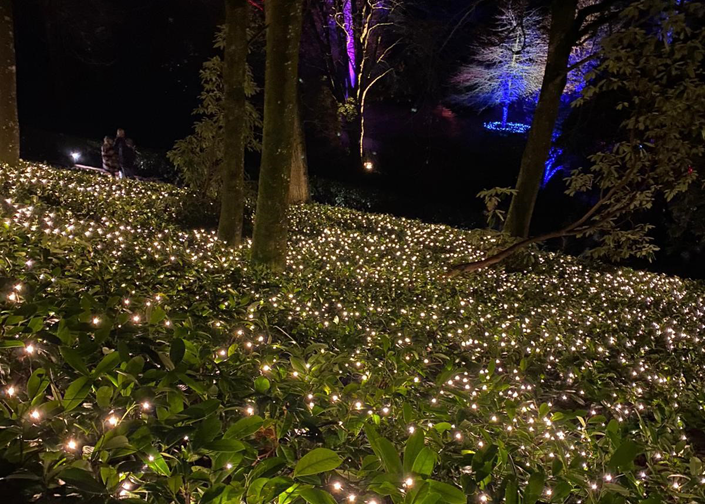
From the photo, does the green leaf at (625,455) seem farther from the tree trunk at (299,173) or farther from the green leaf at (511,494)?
the tree trunk at (299,173)

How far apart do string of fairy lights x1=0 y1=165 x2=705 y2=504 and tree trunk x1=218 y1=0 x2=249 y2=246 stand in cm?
51

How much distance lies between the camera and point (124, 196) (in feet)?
29.0

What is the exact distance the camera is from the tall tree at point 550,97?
861 cm

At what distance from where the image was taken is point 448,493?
1.03m

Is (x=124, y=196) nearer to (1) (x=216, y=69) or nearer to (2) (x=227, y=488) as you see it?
(1) (x=216, y=69)

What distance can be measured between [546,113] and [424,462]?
9.20 meters

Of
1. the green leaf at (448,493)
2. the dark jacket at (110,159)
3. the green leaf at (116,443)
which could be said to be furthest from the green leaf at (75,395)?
the dark jacket at (110,159)

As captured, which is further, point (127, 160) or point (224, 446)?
point (127, 160)

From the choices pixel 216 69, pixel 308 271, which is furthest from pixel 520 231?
pixel 216 69

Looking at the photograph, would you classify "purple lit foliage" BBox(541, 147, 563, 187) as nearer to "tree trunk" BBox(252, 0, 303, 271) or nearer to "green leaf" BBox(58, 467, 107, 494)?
"tree trunk" BBox(252, 0, 303, 271)

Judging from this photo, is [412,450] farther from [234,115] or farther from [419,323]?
[234,115]

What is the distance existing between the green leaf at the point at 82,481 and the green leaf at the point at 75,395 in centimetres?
27

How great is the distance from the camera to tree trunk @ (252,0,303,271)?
563cm

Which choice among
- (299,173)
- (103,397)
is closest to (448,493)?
(103,397)
